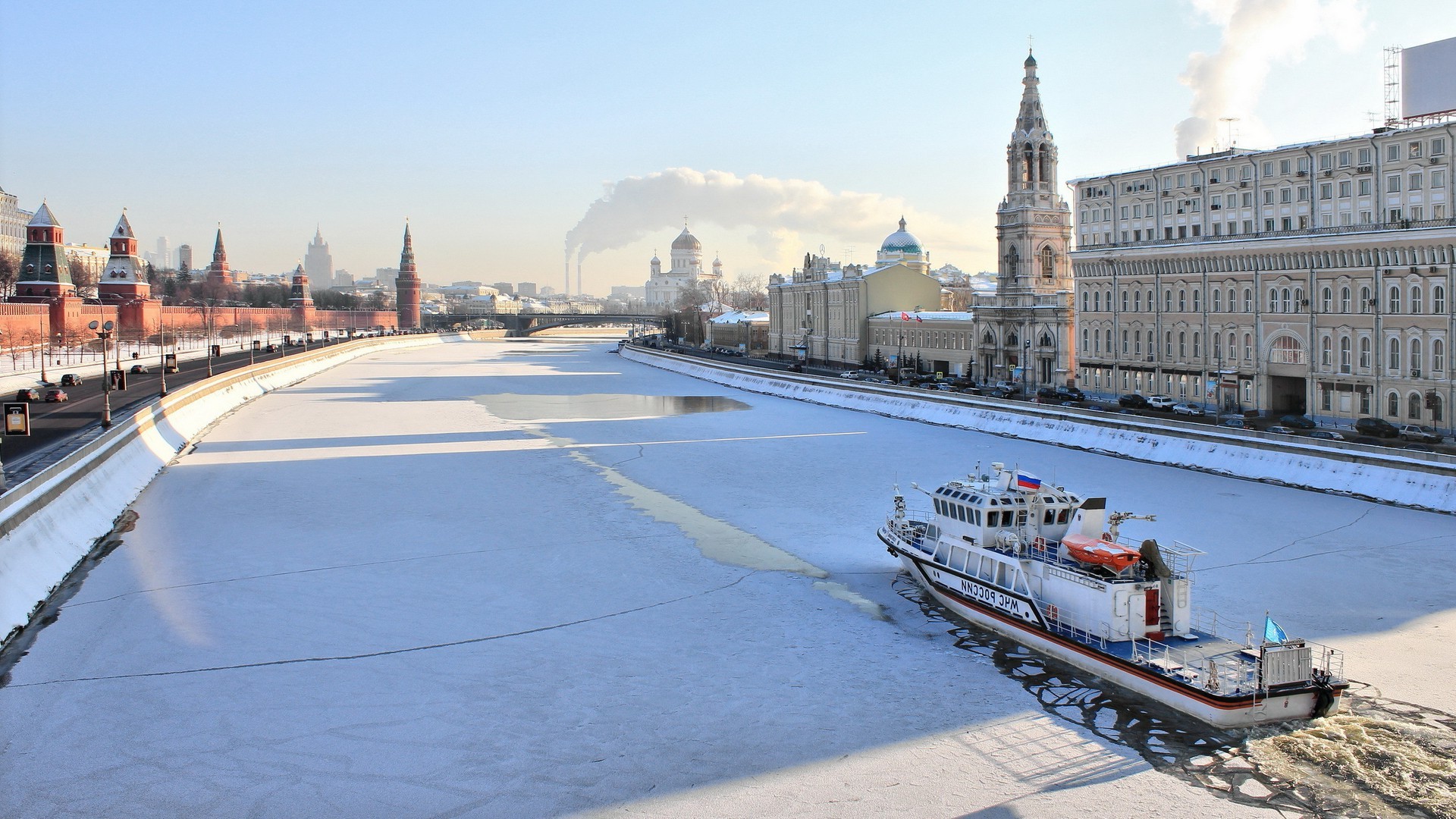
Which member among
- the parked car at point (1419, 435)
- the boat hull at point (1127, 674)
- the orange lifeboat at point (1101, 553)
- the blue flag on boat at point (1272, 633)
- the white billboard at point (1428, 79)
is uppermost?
the white billboard at point (1428, 79)

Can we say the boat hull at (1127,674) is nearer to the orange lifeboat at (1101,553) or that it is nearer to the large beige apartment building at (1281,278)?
the orange lifeboat at (1101,553)

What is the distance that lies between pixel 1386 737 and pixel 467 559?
63.9 ft

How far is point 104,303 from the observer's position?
108 m

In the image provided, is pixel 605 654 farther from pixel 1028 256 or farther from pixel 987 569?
pixel 1028 256

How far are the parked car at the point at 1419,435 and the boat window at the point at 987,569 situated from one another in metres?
24.8

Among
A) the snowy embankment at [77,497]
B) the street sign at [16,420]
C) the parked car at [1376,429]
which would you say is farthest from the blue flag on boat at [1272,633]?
the street sign at [16,420]

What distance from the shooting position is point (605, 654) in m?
20.4

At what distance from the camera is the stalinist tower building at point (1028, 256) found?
2751 inches

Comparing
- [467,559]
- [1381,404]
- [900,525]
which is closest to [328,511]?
[467,559]

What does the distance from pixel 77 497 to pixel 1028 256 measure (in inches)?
2233

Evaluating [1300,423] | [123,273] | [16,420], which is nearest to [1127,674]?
[1300,423]

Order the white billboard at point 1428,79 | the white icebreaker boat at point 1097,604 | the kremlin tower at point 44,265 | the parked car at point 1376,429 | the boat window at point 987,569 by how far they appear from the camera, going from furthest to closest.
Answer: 1. the kremlin tower at point 44,265
2. the white billboard at point 1428,79
3. the parked car at point 1376,429
4. the boat window at point 987,569
5. the white icebreaker boat at point 1097,604

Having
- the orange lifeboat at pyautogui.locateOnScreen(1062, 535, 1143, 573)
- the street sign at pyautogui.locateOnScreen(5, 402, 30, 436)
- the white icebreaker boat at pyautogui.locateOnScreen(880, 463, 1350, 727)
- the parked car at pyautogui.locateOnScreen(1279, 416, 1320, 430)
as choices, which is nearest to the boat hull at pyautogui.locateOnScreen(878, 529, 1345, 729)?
the white icebreaker boat at pyautogui.locateOnScreen(880, 463, 1350, 727)

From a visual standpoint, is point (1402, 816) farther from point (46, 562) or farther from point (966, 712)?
point (46, 562)
